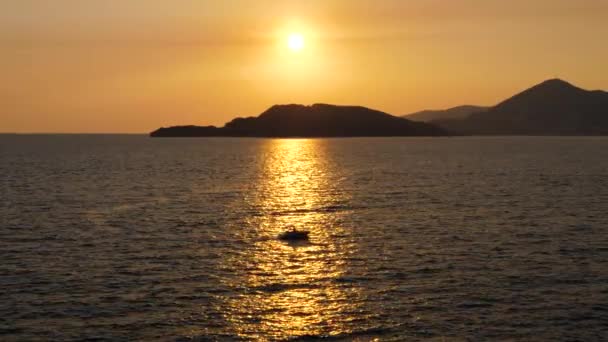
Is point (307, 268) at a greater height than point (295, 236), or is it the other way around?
point (295, 236)

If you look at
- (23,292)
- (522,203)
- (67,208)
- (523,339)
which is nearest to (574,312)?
(523,339)

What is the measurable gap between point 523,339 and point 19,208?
3478 inches

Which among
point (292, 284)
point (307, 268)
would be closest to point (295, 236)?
point (307, 268)

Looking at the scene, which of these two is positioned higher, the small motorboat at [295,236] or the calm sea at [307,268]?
the small motorboat at [295,236]

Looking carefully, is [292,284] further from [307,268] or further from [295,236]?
[295,236]

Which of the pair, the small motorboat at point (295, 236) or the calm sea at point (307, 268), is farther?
the small motorboat at point (295, 236)

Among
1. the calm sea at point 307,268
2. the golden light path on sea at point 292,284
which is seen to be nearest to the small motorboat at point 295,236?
the calm sea at point 307,268

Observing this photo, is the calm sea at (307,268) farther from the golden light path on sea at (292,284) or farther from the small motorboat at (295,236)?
the small motorboat at (295,236)

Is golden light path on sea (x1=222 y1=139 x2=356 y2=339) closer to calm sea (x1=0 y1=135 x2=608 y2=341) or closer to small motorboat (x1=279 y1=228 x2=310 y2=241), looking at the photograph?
calm sea (x1=0 y1=135 x2=608 y2=341)

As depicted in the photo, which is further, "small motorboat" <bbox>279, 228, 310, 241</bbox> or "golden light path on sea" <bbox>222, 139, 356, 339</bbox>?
"small motorboat" <bbox>279, 228, 310, 241</bbox>

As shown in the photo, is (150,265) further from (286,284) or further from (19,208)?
(19,208)

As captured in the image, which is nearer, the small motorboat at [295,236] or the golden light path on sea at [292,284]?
the golden light path on sea at [292,284]

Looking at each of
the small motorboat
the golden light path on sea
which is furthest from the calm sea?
the small motorboat

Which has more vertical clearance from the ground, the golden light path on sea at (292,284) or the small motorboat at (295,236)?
the small motorboat at (295,236)
